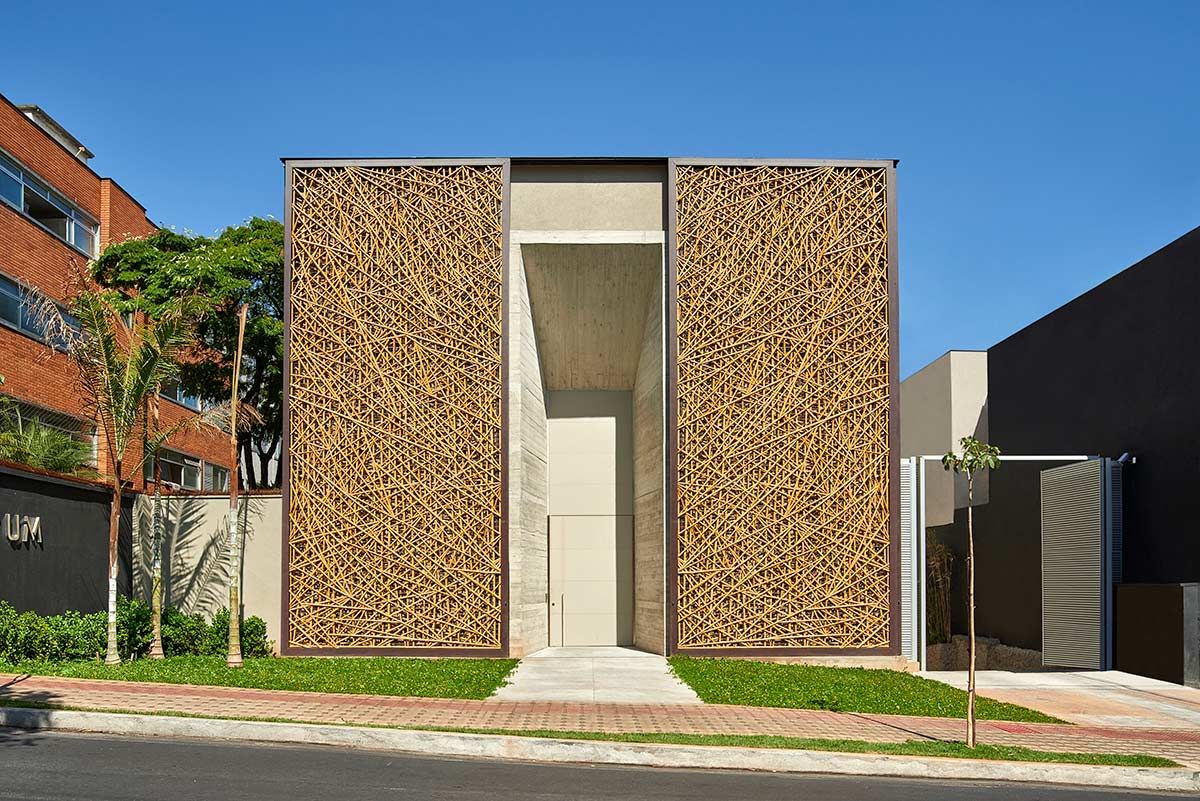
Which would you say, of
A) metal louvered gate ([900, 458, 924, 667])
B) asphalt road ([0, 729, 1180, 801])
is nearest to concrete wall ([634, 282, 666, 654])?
metal louvered gate ([900, 458, 924, 667])

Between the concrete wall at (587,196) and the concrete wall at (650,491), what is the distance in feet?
4.86

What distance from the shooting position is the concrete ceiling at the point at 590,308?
770 inches

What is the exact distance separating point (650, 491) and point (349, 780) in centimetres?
1207

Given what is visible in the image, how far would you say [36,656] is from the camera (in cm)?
1532

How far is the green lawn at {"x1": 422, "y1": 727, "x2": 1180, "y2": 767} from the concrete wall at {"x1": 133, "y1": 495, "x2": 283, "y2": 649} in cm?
915

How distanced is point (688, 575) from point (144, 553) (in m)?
9.89

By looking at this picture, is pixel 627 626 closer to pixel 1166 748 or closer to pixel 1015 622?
pixel 1015 622

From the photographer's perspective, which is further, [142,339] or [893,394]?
[893,394]

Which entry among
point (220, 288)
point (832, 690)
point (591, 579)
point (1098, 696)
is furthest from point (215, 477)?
point (1098, 696)

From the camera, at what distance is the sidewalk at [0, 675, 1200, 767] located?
11.4m

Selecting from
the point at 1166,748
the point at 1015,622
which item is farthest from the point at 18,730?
the point at 1015,622

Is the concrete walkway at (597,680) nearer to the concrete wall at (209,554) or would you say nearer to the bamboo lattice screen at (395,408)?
the bamboo lattice screen at (395,408)

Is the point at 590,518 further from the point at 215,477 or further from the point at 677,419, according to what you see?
the point at 215,477

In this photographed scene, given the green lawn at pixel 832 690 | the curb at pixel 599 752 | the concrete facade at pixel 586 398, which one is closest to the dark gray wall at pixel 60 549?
the curb at pixel 599 752
